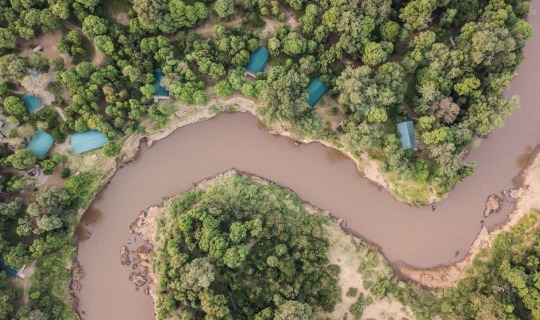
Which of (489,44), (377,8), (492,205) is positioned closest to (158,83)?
(377,8)

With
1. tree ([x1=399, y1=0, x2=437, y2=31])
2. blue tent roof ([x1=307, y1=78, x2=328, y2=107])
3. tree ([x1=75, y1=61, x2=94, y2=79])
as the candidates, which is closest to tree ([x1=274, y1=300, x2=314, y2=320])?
blue tent roof ([x1=307, y1=78, x2=328, y2=107])

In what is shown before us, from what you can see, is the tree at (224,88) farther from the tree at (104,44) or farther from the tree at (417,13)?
the tree at (417,13)

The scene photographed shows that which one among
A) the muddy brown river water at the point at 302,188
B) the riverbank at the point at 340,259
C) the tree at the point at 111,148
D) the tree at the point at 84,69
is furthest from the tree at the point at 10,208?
the tree at the point at 84,69

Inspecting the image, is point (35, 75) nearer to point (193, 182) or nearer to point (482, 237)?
point (193, 182)

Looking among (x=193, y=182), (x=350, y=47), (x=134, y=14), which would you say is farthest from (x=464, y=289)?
(x=134, y=14)

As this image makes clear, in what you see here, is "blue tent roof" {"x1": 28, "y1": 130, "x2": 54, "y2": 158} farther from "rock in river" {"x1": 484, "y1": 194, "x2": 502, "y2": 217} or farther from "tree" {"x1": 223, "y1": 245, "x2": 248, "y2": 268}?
"rock in river" {"x1": 484, "y1": 194, "x2": 502, "y2": 217}

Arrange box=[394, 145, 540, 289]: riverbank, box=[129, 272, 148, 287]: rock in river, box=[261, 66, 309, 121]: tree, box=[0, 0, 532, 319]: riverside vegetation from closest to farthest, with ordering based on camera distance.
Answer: box=[261, 66, 309, 121]: tree → box=[0, 0, 532, 319]: riverside vegetation → box=[394, 145, 540, 289]: riverbank → box=[129, 272, 148, 287]: rock in river
